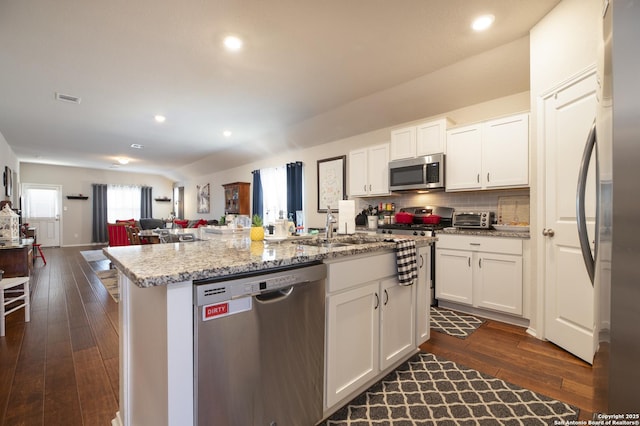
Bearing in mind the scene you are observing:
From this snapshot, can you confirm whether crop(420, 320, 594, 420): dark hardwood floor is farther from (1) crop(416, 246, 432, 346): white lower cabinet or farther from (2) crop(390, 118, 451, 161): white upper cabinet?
(2) crop(390, 118, 451, 161): white upper cabinet

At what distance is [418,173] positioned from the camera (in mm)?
3607

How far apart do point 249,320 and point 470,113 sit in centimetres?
380

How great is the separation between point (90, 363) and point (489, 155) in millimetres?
4065

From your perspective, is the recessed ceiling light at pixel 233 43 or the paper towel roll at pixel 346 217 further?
the recessed ceiling light at pixel 233 43

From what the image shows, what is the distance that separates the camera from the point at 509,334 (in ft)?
8.43

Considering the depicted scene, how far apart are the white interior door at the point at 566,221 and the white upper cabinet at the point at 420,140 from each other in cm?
117

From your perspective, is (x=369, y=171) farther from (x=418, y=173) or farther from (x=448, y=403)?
(x=448, y=403)

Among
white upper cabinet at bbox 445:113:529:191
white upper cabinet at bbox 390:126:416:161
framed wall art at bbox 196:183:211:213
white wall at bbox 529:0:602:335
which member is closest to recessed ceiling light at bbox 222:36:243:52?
white upper cabinet at bbox 390:126:416:161

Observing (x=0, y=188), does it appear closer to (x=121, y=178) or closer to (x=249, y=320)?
(x=121, y=178)

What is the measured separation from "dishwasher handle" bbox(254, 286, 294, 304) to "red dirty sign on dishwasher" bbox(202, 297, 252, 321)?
6 cm

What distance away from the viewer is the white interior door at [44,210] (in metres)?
8.79

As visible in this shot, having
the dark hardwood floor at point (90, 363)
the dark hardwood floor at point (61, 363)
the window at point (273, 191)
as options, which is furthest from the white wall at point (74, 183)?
the dark hardwood floor at point (90, 363)

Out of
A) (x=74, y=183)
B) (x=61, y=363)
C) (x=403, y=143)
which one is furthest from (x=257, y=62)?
(x=74, y=183)

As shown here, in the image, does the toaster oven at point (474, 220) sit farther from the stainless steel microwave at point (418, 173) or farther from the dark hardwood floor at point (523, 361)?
the dark hardwood floor at point (523, 361)
